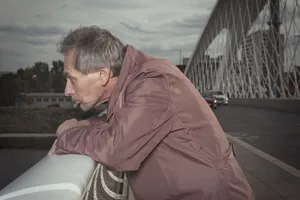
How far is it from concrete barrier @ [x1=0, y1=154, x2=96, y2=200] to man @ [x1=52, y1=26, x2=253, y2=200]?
0.8 inches

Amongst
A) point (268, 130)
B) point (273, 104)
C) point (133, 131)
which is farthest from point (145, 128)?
point (273, 104)

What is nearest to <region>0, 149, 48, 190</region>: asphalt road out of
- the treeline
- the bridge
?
the bridge

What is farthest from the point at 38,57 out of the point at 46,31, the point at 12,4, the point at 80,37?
the point at 80,37

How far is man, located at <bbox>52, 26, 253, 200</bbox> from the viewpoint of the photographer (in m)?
0.62

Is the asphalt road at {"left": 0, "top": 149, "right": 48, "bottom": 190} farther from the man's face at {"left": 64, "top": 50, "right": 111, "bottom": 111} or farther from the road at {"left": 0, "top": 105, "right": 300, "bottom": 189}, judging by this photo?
the man's face at {"left": 64, "top": 50, "right": 111, "bottom": 111}

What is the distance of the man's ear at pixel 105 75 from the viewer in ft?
2.26

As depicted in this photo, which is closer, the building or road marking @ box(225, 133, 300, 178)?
road marking @ box(225, 133, 300, 178)

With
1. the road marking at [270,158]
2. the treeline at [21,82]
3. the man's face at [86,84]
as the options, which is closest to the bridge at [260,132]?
the road marking at [270,158]

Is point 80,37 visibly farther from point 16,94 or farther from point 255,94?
point 255,94

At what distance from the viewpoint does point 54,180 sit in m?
0.50

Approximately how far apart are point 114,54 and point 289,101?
3269mm

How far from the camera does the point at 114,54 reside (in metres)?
0.69

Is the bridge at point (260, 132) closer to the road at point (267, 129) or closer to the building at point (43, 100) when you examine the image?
the road at point (267, 129)

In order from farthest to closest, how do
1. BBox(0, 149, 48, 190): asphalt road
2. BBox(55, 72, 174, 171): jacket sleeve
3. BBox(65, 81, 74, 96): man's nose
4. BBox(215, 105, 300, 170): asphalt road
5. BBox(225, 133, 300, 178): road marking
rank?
BBox(0, 149, 48, 190): asphalt road → BBox(215, 105, 300, 170): asphalt road → BBox(225, 133, 300, 178): road marking → BBox(65, 81, 74, 96): man's nose → BBox(55, 72, 174, 171): jacket sleeve
